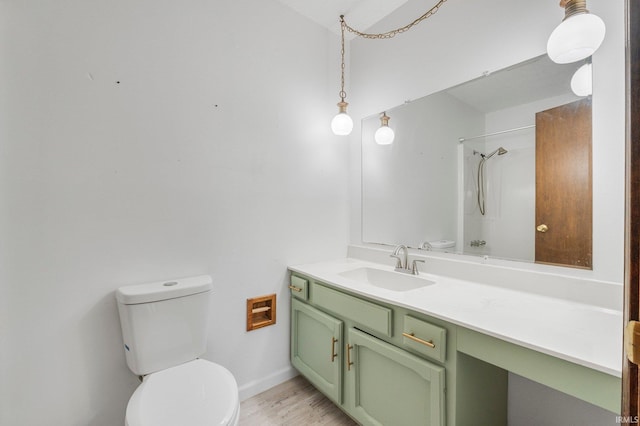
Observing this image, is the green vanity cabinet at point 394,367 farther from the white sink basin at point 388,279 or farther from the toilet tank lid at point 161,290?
the toilet tank lid at point 161,290

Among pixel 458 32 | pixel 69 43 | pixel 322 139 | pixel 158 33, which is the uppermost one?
pixel 458 32

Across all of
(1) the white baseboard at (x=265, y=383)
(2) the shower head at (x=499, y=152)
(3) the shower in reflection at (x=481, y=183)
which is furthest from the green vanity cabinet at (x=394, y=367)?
(2) the shower head at (x=499, y=152)

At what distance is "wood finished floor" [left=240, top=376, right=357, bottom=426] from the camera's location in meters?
1.55

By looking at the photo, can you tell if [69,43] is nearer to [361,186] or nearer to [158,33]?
[158,33]

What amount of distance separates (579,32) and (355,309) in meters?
1.45

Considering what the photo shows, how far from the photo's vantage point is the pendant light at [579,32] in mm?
1025

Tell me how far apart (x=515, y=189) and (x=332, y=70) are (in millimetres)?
1552

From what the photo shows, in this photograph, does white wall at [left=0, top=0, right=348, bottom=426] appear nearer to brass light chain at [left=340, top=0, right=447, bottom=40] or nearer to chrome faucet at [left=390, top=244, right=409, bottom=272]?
brass light chain at [left=340, top=0, right=447, bottom=40]

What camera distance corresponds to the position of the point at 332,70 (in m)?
2.17

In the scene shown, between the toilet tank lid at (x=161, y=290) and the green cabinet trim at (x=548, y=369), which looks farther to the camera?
the toilet tank lid at (x=161, y=290)

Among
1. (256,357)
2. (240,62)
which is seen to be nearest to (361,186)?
(240,62)

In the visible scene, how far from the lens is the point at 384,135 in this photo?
2000 mm

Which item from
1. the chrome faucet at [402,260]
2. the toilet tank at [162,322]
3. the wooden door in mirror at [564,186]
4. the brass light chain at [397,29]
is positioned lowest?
the toilet tank at [162,322]

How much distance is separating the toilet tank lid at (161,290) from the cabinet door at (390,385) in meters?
0.82
